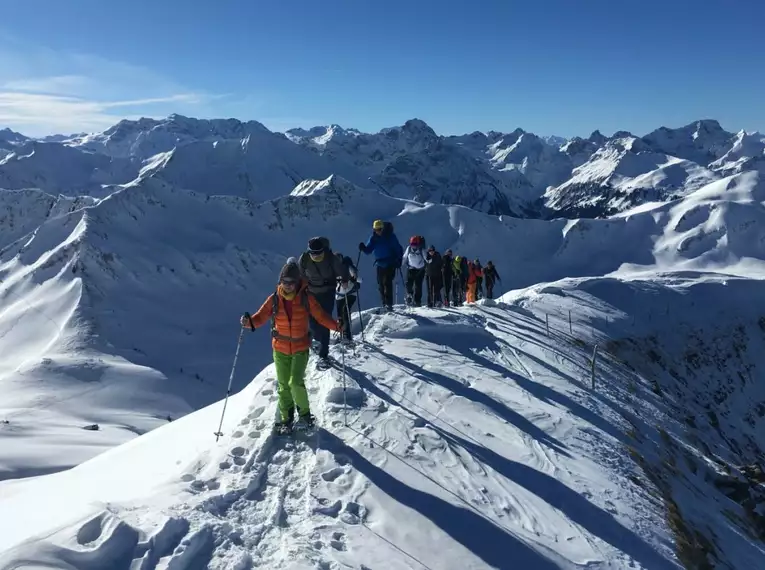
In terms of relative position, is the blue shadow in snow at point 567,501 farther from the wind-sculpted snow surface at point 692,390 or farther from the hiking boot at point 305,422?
the hiking boot at point 305,422

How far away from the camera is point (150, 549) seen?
6277 mm

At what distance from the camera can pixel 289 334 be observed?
30.6ft

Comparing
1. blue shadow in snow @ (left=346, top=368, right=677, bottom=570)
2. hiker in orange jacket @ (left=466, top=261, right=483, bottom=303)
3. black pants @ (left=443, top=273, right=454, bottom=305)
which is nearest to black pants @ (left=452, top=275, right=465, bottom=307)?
black pants @ (left=443, top=273, right=454, bottom=305)

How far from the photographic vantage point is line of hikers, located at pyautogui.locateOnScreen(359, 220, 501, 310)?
17.2 metres

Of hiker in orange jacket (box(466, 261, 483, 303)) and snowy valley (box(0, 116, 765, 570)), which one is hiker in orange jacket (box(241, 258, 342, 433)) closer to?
snowy valley (box(0, 116, 765, 570))

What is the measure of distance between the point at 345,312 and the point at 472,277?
60.6 ft

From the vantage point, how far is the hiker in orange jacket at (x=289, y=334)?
933 cm

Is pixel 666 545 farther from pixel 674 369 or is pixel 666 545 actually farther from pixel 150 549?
pixel 674 369

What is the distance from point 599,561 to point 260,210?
5718 inches

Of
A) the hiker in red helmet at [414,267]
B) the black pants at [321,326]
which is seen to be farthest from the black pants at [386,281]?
the black pants at [321,326]

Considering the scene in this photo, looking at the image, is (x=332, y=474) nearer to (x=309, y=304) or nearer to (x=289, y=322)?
(x=289, y=322)

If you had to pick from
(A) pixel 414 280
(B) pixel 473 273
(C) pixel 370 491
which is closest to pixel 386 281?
(A) pixel 414 280

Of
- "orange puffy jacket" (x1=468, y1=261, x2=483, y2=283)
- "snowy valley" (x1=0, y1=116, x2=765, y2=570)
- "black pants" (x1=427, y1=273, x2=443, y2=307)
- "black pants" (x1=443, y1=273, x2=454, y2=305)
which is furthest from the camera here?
"orange puffy jacket" (x1=468, y1=261, x2=483, y2=283)

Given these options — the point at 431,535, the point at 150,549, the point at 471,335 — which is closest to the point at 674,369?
the point at 471,335
